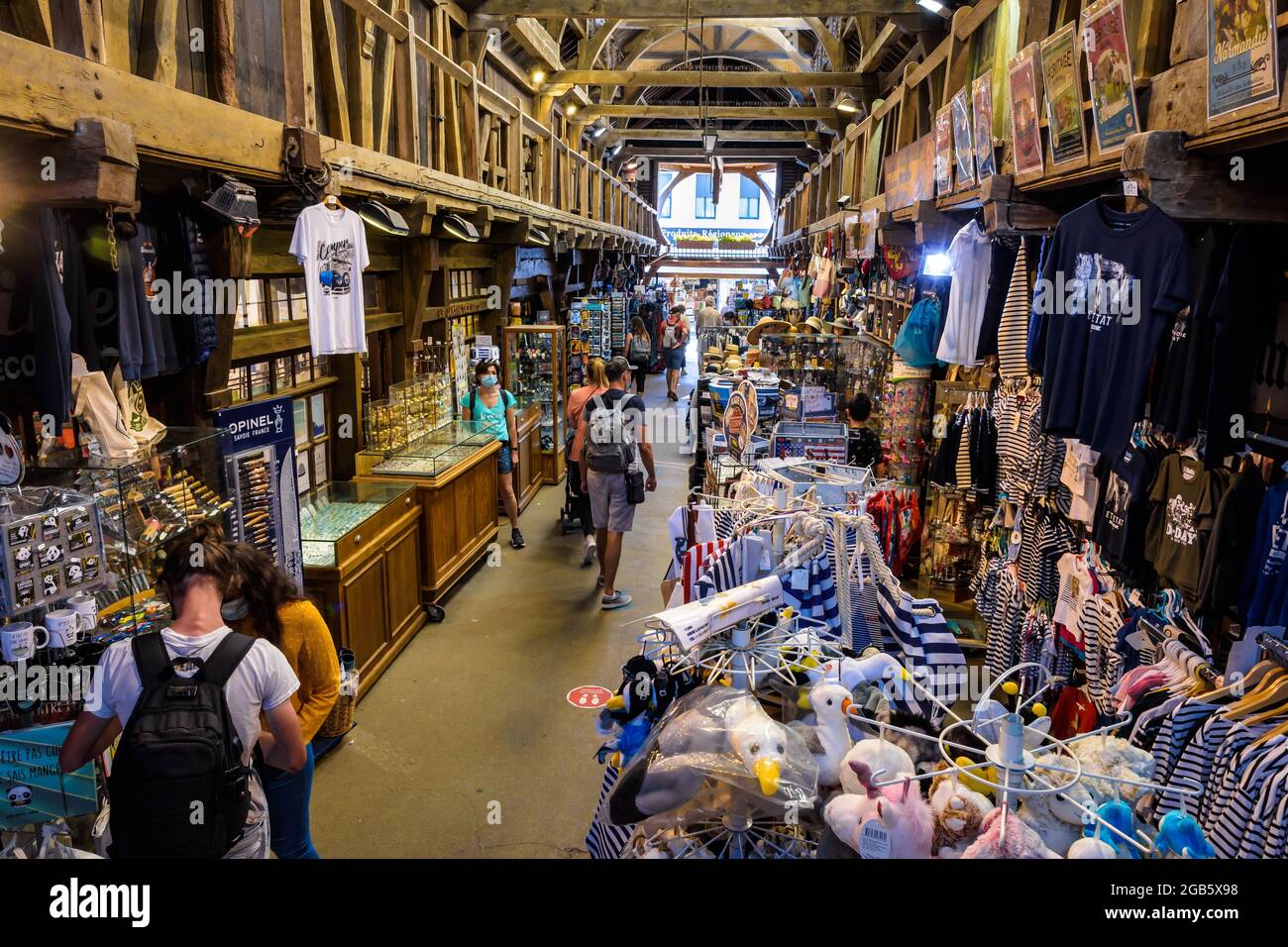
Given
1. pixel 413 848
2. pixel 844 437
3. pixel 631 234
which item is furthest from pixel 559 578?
pixel 631 234

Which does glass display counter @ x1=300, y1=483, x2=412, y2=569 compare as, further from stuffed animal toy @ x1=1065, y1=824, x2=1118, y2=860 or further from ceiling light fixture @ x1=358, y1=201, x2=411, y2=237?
stuffed animal toy @ x1=1065, y1=824, x2=1118, y2=860

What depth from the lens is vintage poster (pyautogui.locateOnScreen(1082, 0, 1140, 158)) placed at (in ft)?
10.2

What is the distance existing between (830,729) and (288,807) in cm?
210

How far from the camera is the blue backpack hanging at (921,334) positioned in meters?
6.60

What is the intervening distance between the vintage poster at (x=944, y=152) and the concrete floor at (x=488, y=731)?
11.3 feet

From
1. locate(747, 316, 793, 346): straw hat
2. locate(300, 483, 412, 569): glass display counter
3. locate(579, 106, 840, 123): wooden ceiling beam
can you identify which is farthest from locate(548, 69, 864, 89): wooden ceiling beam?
locate(300, 483, 412, 569): glass display counter

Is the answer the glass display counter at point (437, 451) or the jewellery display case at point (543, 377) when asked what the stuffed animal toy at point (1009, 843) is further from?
the jewellery display case at point (543, 377)

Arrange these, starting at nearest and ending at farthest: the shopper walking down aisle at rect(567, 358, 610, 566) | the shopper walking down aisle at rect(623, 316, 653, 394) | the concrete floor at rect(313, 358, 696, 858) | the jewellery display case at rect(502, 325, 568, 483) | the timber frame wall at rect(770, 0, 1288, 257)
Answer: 1. the timber frame wall at rect(770, 0, 1288, 257)
2. the concrete floor at rect(313, 358, 696, 858)
3. the shopper walking down aisle at rect(567, 358, 610, 566)
4. the jewellery display case at rect(502, 325, 568, 483)
5. the shopper walking down aisle at rect(623, 316, 653, 394)

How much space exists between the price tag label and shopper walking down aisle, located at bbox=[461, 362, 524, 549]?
264 inches

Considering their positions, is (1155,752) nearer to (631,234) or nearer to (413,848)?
(413,848)

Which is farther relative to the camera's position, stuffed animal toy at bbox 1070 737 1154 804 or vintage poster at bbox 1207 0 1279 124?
vintage poster at bbox 1207 0 1279 124

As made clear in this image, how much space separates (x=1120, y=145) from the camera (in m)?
3.22

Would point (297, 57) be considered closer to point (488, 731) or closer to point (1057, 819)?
point (488, 731)

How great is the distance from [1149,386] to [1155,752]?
173 cm
